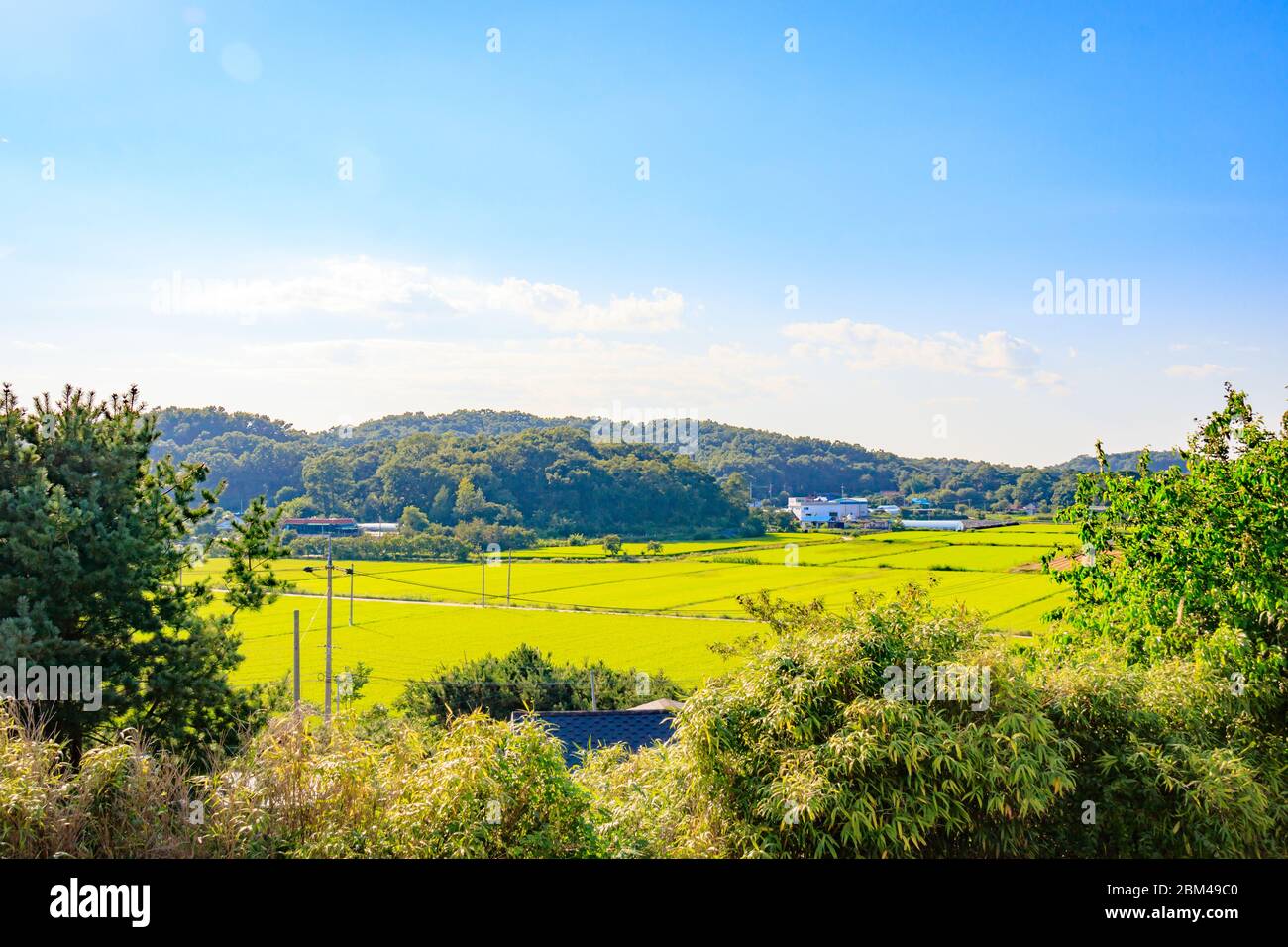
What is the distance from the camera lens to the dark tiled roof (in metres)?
10.1

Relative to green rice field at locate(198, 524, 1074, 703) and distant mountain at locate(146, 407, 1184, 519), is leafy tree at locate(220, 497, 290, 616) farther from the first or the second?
distant mountain at locate(146, 407, 1184, 519)

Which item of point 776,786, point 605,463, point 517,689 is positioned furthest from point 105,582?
point 605,463

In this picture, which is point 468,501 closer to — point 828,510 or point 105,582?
point 828,510

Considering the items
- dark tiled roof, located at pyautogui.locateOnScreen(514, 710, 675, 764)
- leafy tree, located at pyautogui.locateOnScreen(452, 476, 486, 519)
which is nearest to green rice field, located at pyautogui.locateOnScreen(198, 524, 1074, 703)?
leafy tree, located at pyautogui.locateOnScreen(452, 476, 486, 519)

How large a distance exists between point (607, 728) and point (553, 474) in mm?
46717

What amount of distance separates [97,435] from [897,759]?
9.73m

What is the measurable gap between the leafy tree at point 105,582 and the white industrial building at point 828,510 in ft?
173

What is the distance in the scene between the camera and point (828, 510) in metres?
62.7

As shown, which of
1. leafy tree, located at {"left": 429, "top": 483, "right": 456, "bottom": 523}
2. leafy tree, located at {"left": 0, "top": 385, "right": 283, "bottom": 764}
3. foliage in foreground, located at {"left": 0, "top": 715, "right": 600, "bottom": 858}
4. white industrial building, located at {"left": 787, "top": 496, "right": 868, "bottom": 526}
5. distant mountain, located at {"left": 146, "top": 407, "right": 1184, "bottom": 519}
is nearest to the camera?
foliage in foreground, located at {"left": 0, "top": 715, "right": 600, "bottom": 858}

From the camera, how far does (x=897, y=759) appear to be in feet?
15.4

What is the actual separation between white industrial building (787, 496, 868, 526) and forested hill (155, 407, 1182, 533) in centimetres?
101

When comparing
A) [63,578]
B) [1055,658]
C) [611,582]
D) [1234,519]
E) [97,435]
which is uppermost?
[97,435]
